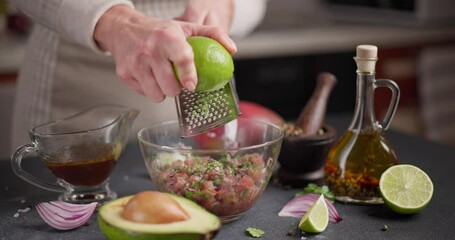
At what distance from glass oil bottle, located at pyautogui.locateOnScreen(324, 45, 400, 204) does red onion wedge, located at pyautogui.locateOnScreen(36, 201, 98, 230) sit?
0.42 meters

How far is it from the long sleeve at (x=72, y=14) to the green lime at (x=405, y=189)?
54cm

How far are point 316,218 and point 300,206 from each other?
87 millimetres

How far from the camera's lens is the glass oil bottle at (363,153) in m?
1.18

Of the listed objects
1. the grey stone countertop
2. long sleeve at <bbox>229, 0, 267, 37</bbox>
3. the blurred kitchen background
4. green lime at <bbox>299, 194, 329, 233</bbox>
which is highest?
long sleeve at <bbox>229, 0, 267, 37</bbox>

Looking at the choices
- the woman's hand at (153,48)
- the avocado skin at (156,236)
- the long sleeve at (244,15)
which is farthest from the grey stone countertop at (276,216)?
the long sleeve at (244,15)

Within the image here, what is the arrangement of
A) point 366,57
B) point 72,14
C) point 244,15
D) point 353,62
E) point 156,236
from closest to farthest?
point 156,236 → point 366,57 → point 72,14 → point 244,15 → point 353,62

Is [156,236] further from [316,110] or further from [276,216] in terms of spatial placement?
[316,110]

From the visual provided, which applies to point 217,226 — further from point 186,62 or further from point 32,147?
point 32,147

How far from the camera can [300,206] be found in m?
1.13

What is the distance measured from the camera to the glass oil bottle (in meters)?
1.18

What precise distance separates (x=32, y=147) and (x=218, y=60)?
0.36m

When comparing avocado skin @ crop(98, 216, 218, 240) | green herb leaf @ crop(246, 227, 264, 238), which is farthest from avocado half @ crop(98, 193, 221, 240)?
green herb leaf @ crop(246, 227, 264, 238)

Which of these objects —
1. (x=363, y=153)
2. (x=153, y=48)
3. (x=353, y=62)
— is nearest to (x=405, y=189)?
(x=363, y=153)

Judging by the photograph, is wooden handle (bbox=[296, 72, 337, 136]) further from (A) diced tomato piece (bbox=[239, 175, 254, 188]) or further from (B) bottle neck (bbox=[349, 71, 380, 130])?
(A) diced tomato piece (bbox=[239, 175, 254, 188])
